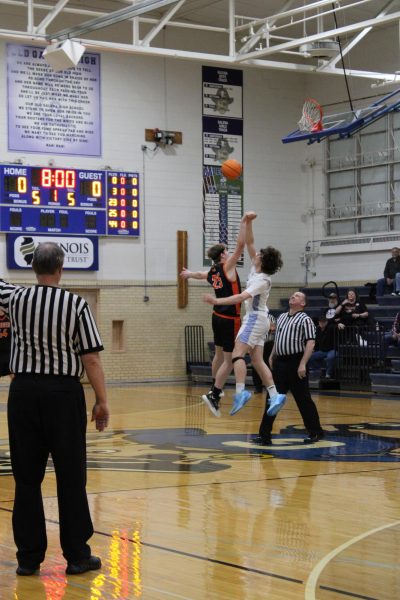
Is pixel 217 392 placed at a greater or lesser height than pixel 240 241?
lesser

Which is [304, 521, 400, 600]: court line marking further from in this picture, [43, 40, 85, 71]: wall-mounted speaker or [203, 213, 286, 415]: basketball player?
[43, 40, 85, 71]: wall-mounted speaker

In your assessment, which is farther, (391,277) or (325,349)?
(391,277)

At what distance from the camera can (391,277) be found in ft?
76.3

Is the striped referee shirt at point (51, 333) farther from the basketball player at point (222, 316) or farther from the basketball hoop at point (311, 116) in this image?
the basketball hoop at point (311, 116)

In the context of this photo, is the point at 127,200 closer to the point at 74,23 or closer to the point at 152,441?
the point at 74,23

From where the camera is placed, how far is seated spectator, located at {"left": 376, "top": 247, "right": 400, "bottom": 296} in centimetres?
2301

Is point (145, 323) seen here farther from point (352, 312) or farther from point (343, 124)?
point (343, 124)

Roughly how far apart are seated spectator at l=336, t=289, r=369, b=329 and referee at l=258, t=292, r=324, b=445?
1094 centimetres

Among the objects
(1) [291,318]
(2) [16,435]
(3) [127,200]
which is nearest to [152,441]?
(1) [291,318]

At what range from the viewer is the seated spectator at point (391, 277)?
75.5ft

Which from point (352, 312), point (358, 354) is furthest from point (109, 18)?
point (358, 354)

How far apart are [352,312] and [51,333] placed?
17178mm

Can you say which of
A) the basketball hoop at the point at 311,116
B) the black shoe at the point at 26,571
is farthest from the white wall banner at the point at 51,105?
the black shoe at the point at 26,571

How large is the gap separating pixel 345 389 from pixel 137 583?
16.2 m
